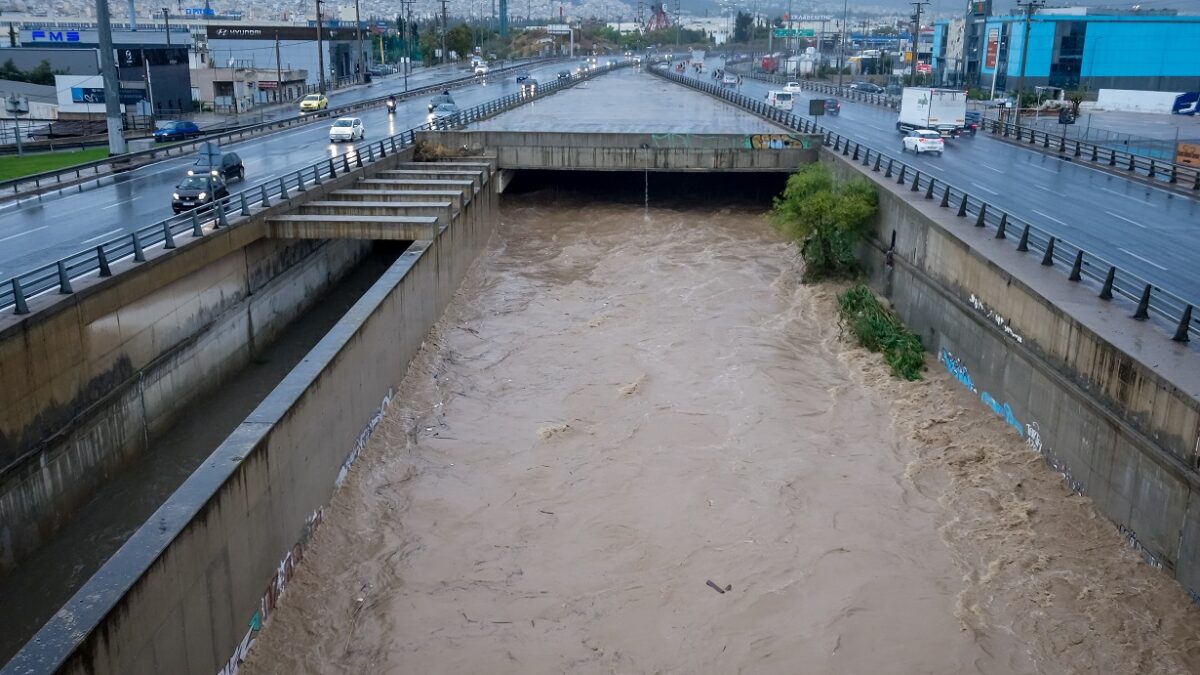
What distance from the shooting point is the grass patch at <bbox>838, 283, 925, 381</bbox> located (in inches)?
1016

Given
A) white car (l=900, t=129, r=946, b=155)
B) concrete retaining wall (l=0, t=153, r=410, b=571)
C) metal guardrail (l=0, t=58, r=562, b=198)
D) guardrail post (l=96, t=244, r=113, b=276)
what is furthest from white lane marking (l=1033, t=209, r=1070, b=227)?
metal guardrail (l=0, t=58, r=562, b=198)

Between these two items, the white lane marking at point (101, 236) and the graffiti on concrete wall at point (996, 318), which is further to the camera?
the white lane marking at point (101, 236)

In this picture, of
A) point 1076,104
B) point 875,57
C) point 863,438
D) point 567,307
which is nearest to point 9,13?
point 875,57

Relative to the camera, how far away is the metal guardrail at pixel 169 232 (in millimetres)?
19969

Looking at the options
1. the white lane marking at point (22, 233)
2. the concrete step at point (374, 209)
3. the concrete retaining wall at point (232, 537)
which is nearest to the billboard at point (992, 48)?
the concrete step at point (374, 209)

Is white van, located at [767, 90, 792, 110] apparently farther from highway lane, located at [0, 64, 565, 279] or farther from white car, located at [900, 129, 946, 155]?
Result: highway lane, located at [0, 64, 565, 279]

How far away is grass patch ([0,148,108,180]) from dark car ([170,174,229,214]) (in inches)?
534

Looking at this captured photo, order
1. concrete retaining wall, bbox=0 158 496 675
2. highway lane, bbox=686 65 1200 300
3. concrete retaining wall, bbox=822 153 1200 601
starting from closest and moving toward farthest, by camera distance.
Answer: concrete retaining wall, bbox=0 158 496 675 → concrete retaining wall, bbox=822 153 1200 601 → highway lane, bbox=686 65 1200 300

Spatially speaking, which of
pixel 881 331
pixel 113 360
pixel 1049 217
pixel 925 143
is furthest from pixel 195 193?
pixel 925 143

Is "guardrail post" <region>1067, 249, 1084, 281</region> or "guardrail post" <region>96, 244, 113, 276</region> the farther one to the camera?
"guardrail post" <region>96, 244, 113, 276</region>

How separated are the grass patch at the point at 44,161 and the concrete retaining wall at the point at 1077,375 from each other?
35269 millimetres

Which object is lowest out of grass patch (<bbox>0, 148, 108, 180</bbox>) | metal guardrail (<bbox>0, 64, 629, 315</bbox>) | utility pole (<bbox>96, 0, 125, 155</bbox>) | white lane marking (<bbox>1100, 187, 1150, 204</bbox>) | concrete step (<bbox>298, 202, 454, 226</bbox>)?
grass patch (<bbox>0, 148, 108, 180</bbox>)

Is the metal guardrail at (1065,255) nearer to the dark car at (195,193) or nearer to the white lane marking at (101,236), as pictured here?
the dark car at (195,193)

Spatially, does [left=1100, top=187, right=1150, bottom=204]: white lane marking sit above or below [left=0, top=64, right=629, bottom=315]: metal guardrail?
below
